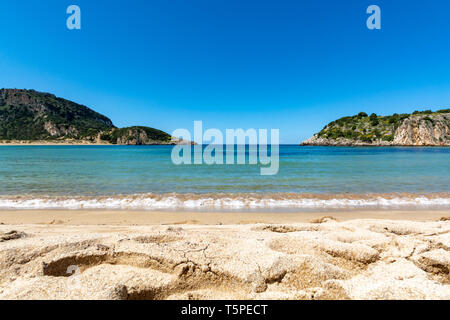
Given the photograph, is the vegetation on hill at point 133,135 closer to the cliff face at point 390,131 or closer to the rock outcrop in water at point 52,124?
the rock outcrop in water at point 52,124

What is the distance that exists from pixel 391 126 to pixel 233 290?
13311cm

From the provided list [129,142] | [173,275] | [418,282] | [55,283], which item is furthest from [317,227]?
[129,142]

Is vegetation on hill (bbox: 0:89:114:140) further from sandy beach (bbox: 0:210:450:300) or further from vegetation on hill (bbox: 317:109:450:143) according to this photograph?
sandy beach (bbox: 0:210:450:300)

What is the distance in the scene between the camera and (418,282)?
7.60 feet

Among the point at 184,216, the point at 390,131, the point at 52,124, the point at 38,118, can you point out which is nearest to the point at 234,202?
the point at 184,216

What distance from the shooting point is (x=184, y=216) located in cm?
731

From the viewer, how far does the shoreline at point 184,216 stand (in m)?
6.62

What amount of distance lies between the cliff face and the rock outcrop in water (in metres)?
120

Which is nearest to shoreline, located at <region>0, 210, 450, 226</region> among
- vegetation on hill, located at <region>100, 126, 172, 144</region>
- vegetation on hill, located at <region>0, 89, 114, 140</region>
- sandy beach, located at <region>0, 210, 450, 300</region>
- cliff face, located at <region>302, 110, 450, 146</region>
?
sandy beach, located at <region>0, 210, 450, 300</region>

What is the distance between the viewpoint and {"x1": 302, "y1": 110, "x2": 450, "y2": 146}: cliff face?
90.1 m

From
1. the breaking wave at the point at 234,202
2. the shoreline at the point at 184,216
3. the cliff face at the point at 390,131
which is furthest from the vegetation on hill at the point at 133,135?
the shoreline at the point at 184,216

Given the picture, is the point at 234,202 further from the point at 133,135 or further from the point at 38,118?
the point at 38,118
